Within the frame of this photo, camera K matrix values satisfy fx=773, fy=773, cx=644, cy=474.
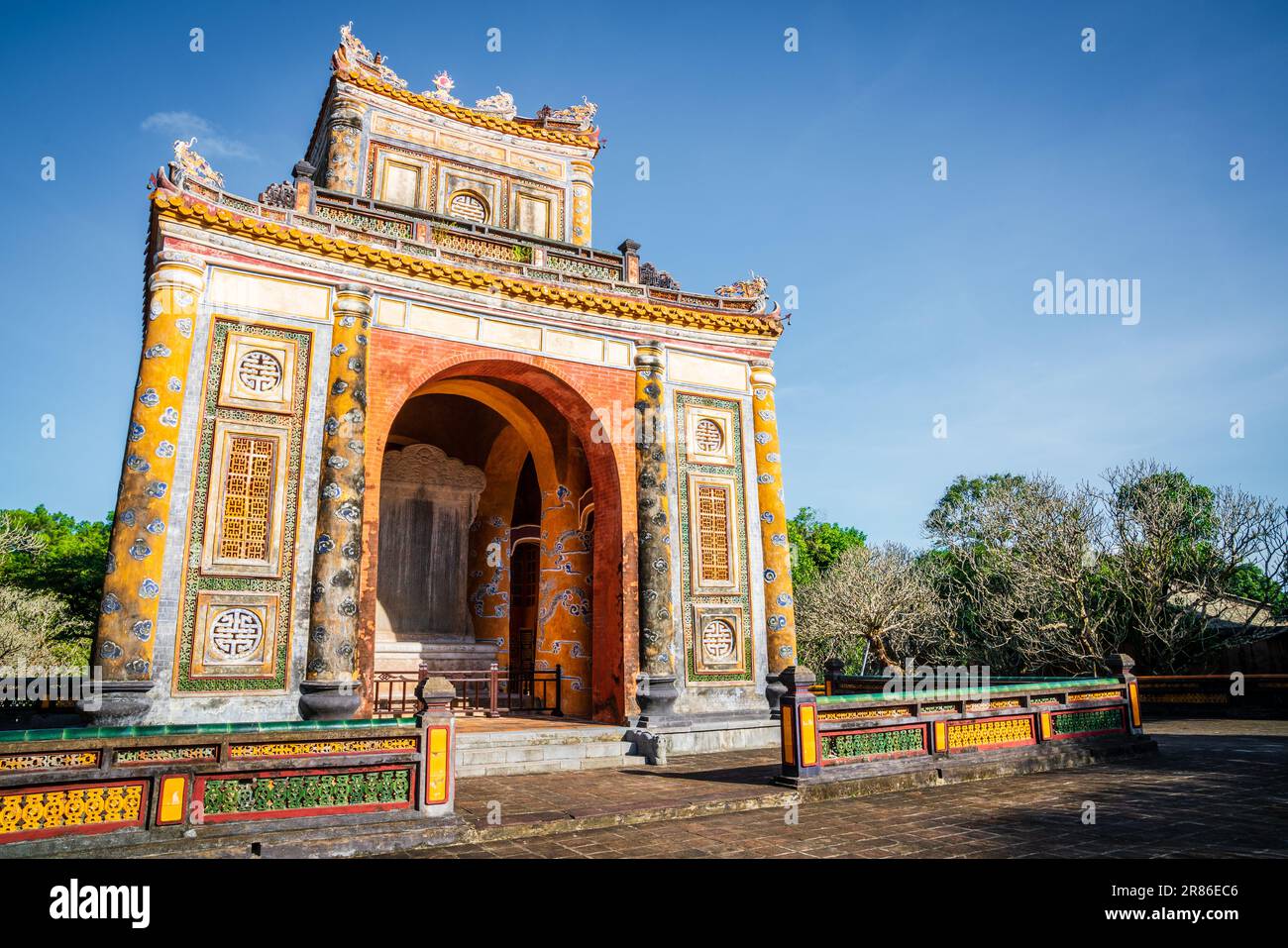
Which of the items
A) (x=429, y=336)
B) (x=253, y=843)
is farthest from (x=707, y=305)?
(x=253, y=843)

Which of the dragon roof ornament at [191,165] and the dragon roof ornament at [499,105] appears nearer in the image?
the dragon roof ornament at [191,165]

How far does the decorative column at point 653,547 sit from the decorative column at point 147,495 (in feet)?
22.7

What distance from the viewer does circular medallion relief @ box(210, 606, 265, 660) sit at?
33.1ft

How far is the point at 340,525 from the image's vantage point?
1093 cm

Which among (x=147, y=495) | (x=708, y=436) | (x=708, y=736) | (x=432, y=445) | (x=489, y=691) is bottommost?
(x=708, y=736)

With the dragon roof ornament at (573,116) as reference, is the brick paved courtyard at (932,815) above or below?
below

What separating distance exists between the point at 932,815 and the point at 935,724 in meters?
2.32

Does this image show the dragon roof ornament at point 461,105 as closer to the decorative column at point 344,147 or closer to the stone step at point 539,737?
the decorative column at point 344,147

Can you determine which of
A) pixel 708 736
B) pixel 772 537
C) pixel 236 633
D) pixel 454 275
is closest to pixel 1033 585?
pixel 772 537

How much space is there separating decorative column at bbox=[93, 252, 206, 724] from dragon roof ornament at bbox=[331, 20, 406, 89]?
7.65 metres

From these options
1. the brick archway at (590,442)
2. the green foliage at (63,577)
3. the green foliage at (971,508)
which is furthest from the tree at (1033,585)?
the green foliage at (63,577)

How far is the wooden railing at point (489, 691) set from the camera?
44.0 ft

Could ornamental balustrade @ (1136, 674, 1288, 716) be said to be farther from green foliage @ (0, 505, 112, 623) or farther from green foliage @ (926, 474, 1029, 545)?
green foliage @ (0, 505, 112, 623)

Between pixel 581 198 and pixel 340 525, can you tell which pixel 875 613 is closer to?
pixel 581 198
